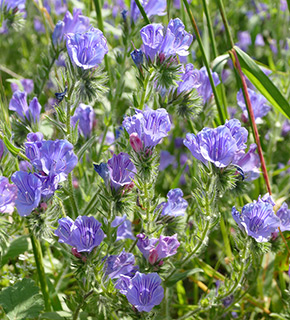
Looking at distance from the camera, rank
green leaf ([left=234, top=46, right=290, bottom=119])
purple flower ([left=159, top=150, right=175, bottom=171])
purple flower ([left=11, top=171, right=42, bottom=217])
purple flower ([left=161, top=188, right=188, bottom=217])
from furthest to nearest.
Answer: purple flower ([left=159, top=150, right=175, bottom=171]) → green leaf ([left=234, top=46, right=290, bottom=119]) → purple flower ([left=161, top=188, right=188, bottom=217]) → purple flower ([left=11, top=171, right=42, bottom=217])

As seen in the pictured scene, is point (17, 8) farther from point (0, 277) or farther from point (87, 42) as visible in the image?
point (0, 277)

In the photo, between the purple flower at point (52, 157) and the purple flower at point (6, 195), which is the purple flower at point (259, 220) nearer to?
the purple flower at point (52, 157)

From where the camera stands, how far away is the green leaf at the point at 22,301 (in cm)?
178

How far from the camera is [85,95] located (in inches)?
70.6

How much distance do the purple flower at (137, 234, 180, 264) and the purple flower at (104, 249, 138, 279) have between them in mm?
85

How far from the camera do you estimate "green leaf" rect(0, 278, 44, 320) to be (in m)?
1.78

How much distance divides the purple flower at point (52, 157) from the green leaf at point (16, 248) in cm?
70

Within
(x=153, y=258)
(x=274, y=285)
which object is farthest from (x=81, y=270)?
(x=274, y=285)

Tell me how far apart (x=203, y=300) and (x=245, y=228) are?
41 centimetres

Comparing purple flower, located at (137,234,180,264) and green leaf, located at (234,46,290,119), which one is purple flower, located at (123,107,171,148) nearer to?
purple flower, located at (137,234,180,264)

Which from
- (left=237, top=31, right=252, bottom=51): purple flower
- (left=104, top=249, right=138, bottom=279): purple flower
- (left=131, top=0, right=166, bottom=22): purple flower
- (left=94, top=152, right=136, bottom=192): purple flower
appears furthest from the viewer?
(left=237, top=31, right=252, bottom=51): purple flower

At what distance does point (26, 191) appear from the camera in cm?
157

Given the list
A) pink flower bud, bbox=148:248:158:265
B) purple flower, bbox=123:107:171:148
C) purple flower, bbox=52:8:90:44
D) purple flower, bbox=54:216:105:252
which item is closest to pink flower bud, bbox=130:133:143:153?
purple flower, bbox=123:107:171:148

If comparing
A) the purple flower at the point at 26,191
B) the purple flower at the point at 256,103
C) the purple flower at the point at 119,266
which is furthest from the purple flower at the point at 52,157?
the purple flower at the point at 256,103
